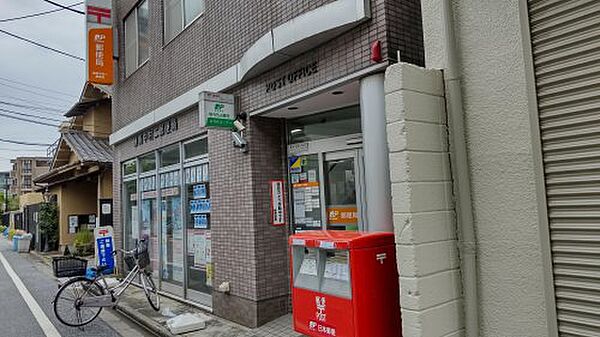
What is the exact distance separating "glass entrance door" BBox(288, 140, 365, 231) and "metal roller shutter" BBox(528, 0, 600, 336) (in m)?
3.08

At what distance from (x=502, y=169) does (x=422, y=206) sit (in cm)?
60

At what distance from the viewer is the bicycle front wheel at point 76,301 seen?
7.05 m

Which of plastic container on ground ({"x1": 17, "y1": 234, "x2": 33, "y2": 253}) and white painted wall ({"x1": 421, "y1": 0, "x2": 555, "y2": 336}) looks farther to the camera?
plastic container on ground ({"x1": 17, "y1": 234, "x2": 33, "y2": 253})

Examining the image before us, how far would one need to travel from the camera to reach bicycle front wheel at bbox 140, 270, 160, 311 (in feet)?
25.3

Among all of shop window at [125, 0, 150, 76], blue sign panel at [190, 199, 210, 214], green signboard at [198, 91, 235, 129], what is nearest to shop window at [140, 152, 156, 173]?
blue sign panel at [190, 199, 210, 214]

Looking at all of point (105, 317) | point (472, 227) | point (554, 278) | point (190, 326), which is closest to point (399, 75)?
point (472, 227)

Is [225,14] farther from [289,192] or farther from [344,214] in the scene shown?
[344,214]

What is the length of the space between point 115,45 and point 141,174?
150 inches

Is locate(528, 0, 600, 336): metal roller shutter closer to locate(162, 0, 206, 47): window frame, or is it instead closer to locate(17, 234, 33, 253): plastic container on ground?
locate(162, 0, 206, 47): window frame

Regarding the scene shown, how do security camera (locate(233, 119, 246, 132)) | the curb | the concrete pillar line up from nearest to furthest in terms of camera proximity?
the concrete pillar → the curb → security camera (locate(233, 119, 246, 132))

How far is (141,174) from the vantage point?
35.4 feet

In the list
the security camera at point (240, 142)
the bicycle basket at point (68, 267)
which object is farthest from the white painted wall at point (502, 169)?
the bicycle basket at point (68, 267)

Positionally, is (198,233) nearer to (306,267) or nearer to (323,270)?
(306,267)

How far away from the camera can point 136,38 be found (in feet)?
36.3
